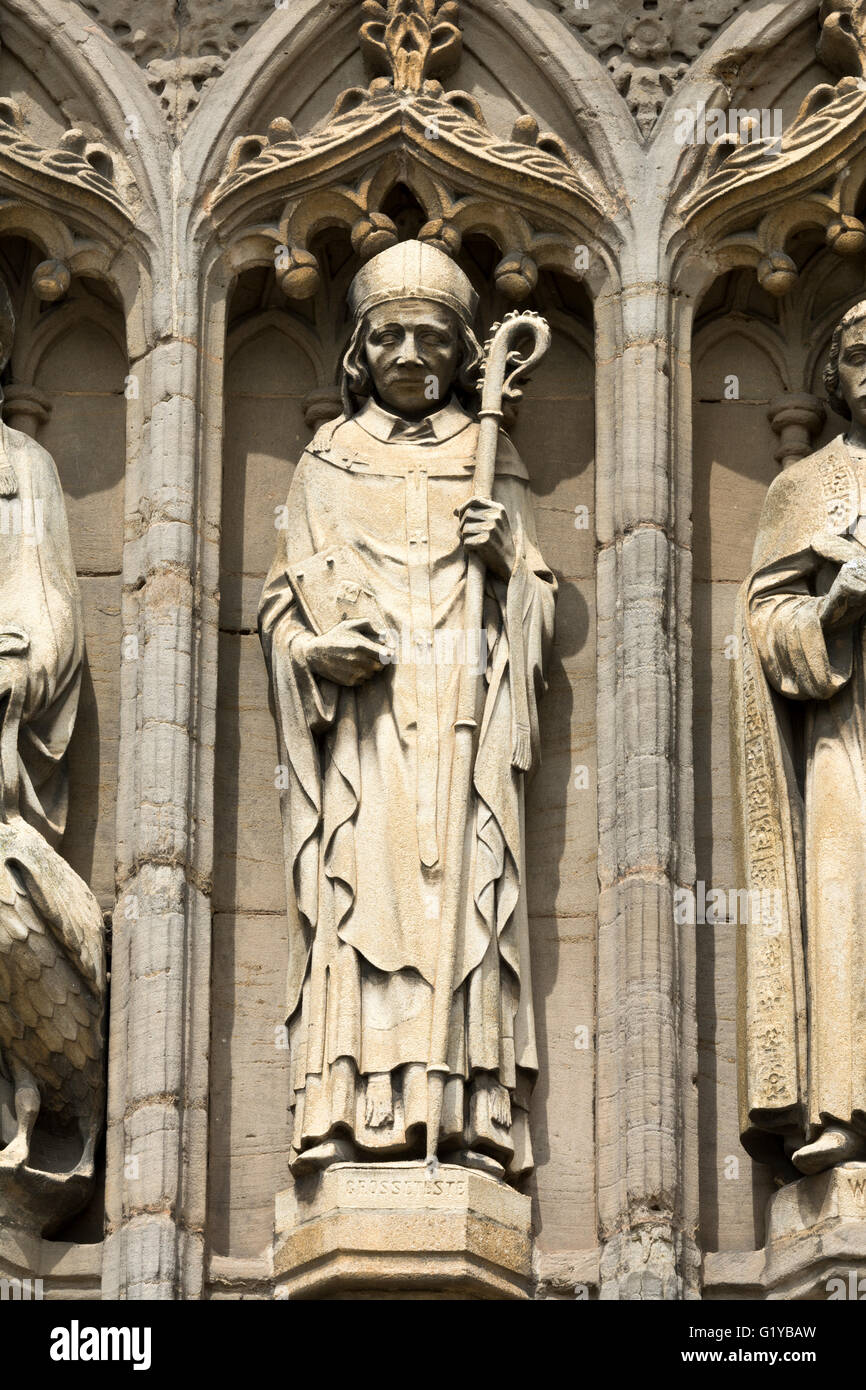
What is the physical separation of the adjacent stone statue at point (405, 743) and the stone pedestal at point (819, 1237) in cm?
75

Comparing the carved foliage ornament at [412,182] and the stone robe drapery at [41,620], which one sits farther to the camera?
the carved foliage ornament at [412,182]

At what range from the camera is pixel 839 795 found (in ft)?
44.2

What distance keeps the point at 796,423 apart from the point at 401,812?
2.00 meters

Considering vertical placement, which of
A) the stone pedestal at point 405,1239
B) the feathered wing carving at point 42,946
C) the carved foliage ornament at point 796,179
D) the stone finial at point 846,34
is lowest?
the stone pedestal at point 405,1239

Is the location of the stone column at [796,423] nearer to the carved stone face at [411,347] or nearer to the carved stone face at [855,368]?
the carved stone face at [855,368]

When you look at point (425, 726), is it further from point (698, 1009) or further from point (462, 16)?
point (462, 16)

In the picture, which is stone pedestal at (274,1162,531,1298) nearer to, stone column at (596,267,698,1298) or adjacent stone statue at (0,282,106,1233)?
stone column at (596,267,698,1298)

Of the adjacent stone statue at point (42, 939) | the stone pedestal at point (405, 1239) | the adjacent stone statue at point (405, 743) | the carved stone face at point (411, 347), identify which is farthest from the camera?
the carved stone face at point (411, 347)

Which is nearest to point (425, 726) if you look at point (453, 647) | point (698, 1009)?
point (453, 647)

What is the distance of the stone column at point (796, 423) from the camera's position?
14.5m

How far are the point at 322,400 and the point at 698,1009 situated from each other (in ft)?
7.60

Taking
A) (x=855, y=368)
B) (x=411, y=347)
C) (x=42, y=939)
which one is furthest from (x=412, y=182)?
(x=42, y=939)

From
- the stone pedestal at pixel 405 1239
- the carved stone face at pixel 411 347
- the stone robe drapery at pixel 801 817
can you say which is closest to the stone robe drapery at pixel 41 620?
the carved stone face at pixel 411 347
